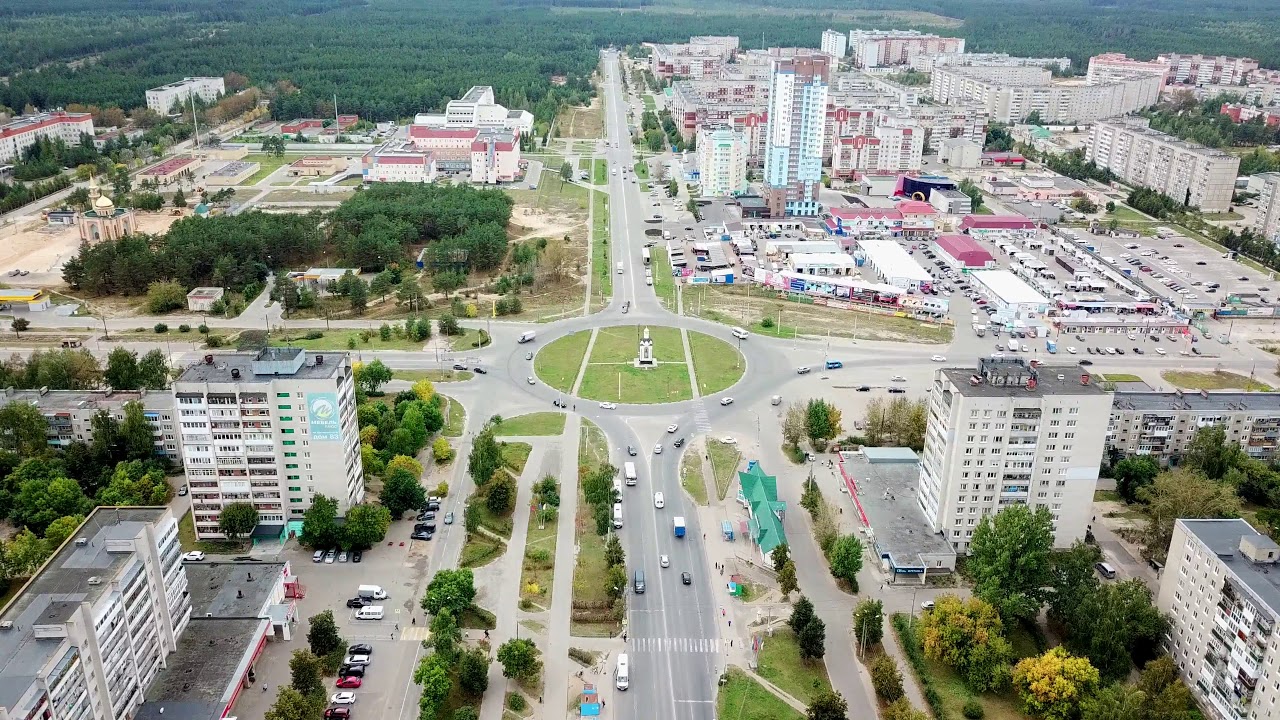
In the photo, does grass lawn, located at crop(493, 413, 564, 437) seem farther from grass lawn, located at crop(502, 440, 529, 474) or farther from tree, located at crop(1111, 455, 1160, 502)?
tree, located at crop(1111, 455, 1160, 502)

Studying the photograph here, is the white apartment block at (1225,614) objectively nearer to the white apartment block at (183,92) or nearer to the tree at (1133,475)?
the tree at (1133,475)

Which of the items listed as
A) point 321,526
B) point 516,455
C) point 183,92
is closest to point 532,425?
point 516,455

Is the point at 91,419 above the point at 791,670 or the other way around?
above

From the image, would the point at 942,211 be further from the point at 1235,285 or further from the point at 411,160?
the point at 411,160

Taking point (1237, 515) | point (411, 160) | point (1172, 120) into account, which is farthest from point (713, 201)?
point (1172, 120)

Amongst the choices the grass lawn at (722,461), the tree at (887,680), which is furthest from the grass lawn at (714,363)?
the tree at (887,680)

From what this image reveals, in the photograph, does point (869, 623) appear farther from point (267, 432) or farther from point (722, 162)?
point (722, 162)

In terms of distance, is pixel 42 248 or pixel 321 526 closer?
pixel 321 526
